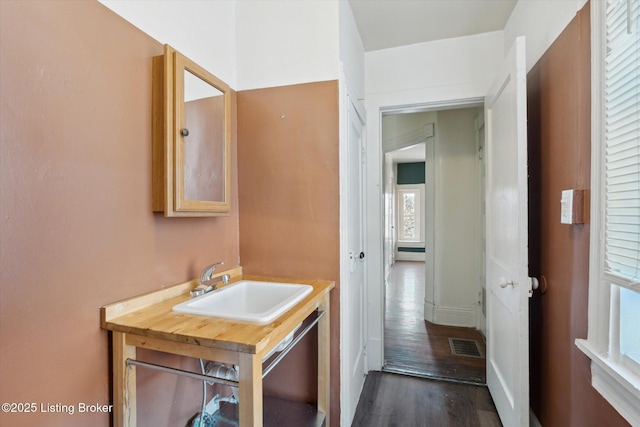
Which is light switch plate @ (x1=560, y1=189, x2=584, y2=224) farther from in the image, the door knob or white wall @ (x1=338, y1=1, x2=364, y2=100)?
white wall @ (x1=338, y1=1, x2=364, y2=100)

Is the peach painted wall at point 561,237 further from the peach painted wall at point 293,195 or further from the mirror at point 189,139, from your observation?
the mirror at point 189,139

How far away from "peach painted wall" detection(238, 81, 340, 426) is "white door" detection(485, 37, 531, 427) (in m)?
0.87

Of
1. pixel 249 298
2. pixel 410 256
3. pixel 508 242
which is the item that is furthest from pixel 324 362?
pixel 410 256

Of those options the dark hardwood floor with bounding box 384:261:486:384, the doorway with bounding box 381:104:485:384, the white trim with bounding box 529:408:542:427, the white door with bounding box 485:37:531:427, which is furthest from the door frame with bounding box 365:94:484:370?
the white trim with bounding box 529:408:542:427

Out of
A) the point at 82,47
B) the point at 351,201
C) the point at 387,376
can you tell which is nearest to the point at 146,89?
the point at 82,47

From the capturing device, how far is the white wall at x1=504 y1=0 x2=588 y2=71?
1.22m

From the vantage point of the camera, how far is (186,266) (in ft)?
4.35

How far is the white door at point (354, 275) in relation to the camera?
159cm

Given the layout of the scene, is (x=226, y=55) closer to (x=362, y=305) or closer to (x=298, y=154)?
(x=298, y=154)

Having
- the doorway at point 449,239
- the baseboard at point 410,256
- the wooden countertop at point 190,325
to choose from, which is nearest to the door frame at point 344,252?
the wooden countertop at point 190,325

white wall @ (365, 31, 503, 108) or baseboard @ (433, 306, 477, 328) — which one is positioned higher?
white wall @ (365, 31, 503, 108)

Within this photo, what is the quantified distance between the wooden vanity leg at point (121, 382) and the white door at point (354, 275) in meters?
0.96

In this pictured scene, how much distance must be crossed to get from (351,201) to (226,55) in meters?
1.10

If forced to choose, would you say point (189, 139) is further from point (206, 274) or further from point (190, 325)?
point (190, 325)
